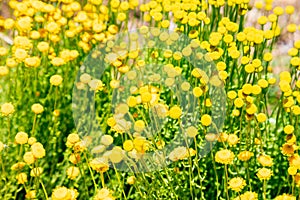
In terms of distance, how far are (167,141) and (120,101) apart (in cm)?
43

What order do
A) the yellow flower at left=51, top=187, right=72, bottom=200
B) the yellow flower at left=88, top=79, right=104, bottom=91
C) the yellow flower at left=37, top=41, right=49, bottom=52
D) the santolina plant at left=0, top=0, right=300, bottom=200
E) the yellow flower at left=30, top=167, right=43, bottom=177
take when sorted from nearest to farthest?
the yellow flower at left=51, top=187, right=72, bottom=200 → the yellow flower at left=30, top=167, right=43, bottom=177 → the santolina plant at left=0, top=0, right=300, bottom=200 → the yellow flower at left=88, top=79, right=104, bottom=91 → the yellow flower at left=37, top=41, right=49, bottom=52

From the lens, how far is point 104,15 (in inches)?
131

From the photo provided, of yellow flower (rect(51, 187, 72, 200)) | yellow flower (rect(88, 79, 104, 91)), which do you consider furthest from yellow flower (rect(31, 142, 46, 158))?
yellow flower (rect(88, 79, 104, 91))

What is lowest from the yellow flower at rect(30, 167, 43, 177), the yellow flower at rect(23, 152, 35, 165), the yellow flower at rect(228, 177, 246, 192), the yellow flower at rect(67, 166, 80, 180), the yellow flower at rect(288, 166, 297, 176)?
the yellow flower at rect(67, 166, 80, 180)

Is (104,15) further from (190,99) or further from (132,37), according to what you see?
(190,99)


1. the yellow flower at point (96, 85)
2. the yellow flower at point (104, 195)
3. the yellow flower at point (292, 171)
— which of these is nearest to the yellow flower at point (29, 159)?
the yellow flower at point (104, 195)

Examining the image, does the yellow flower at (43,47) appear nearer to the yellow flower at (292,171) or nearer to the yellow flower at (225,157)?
the yellow flower at (225,157)

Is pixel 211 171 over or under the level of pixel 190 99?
under

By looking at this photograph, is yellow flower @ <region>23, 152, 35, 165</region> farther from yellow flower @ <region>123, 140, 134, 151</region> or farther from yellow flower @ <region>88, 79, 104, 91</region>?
yellow flower @ <region>88, 79, 104, 91</region>

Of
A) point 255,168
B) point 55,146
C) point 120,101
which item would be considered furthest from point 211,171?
point 55,146

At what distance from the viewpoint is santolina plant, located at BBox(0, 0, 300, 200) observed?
228 centimetres

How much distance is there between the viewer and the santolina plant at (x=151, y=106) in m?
2.28

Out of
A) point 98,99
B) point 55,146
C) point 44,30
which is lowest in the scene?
point 55,146

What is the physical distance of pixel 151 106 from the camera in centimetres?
223
